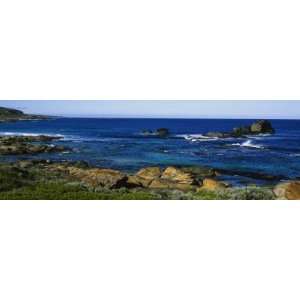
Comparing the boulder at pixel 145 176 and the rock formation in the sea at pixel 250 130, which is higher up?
the rock formation in the sea at pixel 250 130

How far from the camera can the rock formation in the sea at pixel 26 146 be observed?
975cm

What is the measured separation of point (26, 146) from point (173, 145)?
2.28 meters

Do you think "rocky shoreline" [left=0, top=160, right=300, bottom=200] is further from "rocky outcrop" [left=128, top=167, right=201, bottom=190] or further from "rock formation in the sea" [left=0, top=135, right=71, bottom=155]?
"rock formation in the sea" [left=0, top=135, right=71, bottom=155]

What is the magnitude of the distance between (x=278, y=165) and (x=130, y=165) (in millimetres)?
2252

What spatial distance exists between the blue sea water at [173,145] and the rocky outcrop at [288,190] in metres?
0.18

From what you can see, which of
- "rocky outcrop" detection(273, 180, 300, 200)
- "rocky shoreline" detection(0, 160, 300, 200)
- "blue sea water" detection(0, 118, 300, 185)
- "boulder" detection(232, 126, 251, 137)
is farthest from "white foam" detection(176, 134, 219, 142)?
"rocky outcrop" detection(273, 180, 300, 200)

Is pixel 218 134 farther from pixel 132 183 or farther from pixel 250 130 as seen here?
pixel 132 183

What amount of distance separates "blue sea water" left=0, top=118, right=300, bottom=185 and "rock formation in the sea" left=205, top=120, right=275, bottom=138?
0.07m

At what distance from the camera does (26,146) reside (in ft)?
32.2

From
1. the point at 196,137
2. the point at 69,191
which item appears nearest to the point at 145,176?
the point at 196,137

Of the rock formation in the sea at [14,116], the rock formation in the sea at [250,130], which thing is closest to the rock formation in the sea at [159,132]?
the rock formation in the sea at [250,130]

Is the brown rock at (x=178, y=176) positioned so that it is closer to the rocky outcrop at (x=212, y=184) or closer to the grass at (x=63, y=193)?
the rocky outcrop at (x=212, y=184)
